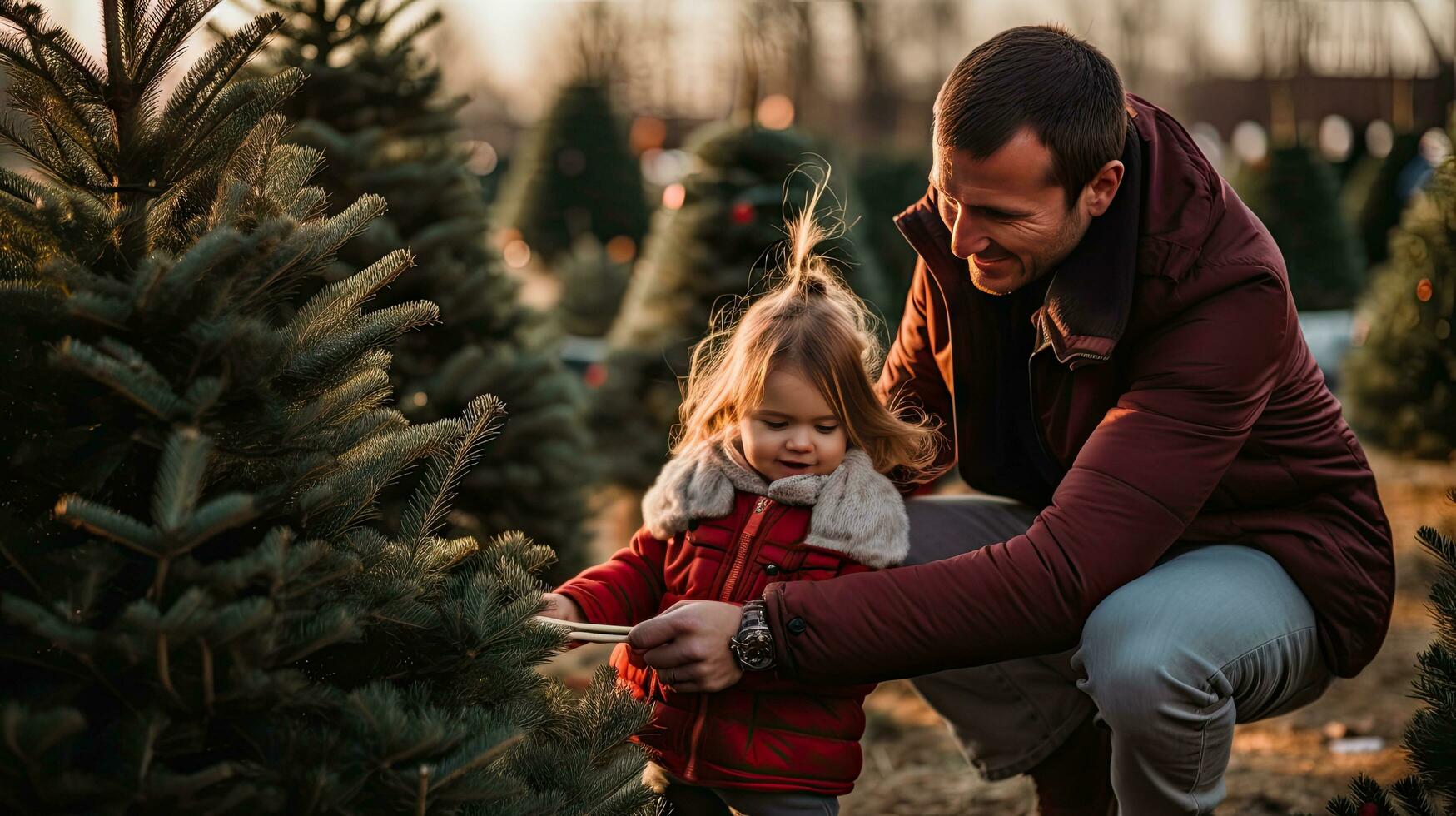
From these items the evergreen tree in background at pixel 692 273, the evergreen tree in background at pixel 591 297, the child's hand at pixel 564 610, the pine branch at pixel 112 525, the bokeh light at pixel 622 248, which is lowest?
the bokeh light at pixel 622 248

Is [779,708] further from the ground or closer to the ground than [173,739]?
closer to the ground

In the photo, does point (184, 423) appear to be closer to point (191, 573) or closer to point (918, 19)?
point (191, 573)

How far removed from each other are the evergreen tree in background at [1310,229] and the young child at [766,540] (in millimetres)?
12269

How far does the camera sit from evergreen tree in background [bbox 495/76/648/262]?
16078mm

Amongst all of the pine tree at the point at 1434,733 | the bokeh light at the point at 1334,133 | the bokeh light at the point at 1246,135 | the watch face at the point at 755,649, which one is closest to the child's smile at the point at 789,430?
the watch face at the point at 755,649

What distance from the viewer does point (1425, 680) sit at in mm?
2115

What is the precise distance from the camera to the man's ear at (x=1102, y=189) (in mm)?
2389

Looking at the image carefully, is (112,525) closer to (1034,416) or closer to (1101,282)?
(1101,282)

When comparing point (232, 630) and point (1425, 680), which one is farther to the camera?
point (1425, 680)

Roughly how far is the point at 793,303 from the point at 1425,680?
1372mm

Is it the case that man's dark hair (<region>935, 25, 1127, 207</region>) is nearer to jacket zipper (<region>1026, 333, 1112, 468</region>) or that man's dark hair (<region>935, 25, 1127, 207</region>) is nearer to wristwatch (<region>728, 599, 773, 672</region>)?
jacket zipper (<region>1026, 333, 1112, 468</region>)

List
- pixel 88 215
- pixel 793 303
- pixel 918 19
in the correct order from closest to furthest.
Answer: pixel 88 215, pixel 793 303, pixel 918 19

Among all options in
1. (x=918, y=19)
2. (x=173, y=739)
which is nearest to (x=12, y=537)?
(x=173, y=739)

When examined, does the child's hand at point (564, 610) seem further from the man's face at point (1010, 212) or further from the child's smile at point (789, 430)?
the man's face at point (1010, 212)
